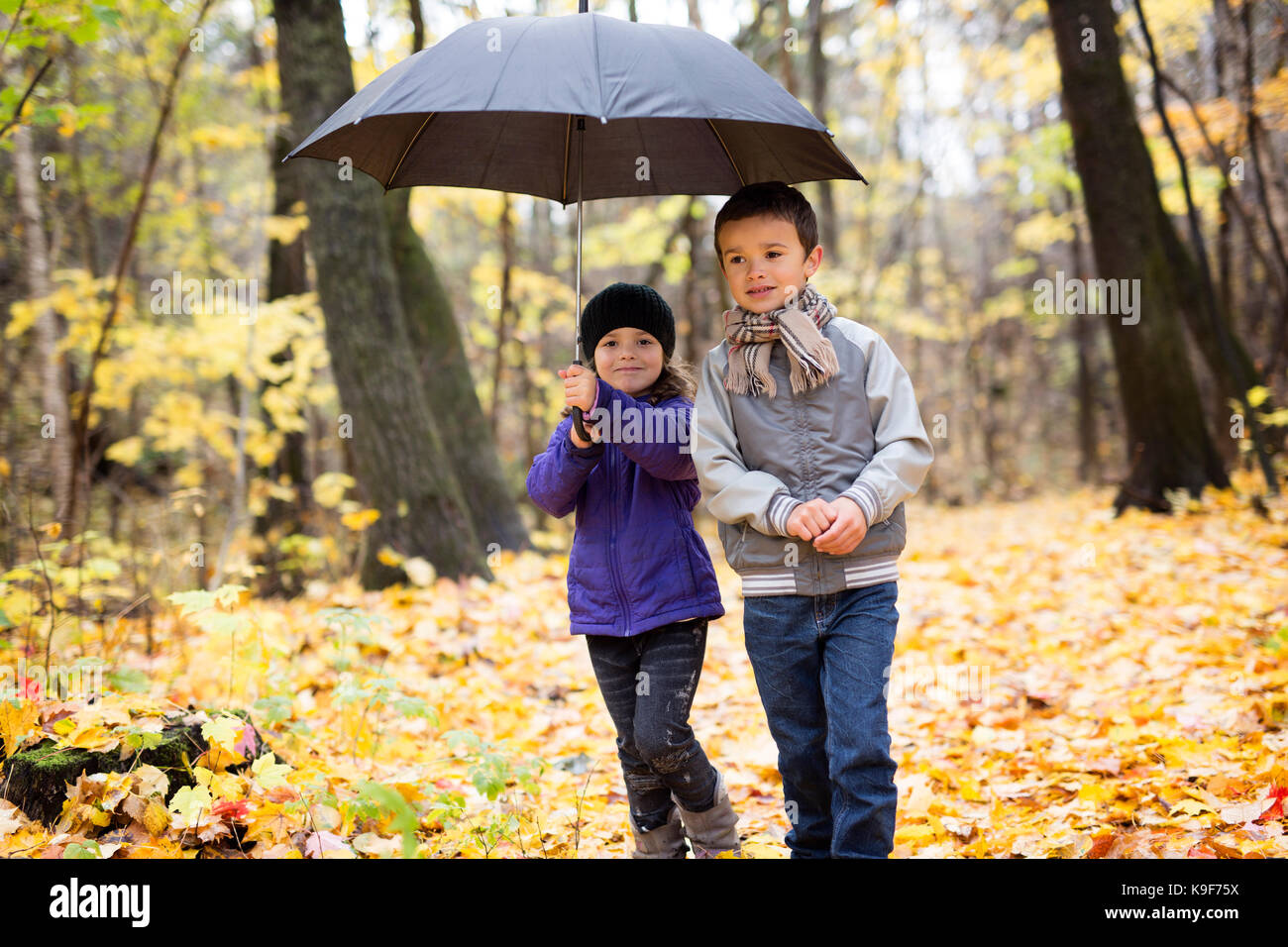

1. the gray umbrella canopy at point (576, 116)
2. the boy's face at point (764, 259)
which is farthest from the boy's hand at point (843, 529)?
the gray umbrella canopy at point (576, 116)

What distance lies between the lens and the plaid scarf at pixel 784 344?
2.41 metres

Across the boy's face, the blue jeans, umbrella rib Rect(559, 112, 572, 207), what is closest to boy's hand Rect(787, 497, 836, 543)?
the blue jeans

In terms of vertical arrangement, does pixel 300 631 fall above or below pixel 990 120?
below

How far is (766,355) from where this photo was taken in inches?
97.3

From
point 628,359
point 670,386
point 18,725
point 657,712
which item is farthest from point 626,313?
point 18,725

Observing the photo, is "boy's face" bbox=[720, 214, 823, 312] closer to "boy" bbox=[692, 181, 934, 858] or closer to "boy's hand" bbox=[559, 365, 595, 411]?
"boy" bbox=[692, 181, 934, 858]

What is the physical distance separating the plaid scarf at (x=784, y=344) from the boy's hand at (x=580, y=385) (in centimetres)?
39

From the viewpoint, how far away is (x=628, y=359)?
2.73 meters

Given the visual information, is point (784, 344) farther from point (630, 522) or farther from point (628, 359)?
point (630, 522)

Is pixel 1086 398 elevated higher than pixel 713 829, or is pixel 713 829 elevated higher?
pixel 1086 398

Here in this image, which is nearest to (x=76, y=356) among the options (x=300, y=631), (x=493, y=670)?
(x=300, y=631)

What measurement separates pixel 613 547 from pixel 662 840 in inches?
37.1
